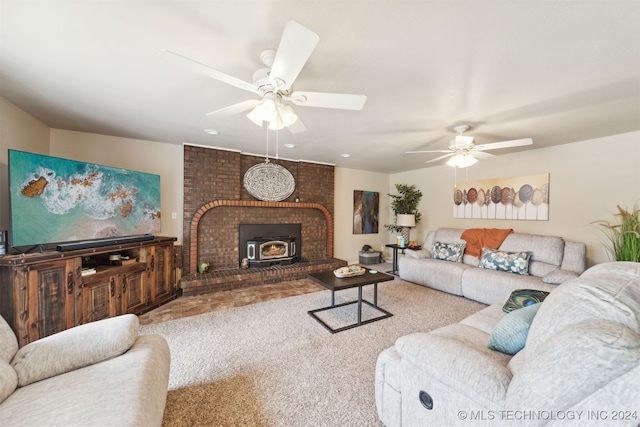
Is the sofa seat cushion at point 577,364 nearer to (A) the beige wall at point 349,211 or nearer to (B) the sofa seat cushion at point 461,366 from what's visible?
(B) the sofa seat cushion at point 461,366

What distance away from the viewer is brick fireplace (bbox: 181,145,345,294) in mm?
3812

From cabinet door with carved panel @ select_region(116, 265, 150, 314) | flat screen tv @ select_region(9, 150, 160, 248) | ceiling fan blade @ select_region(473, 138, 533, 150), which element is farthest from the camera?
cabinet door with carved panel @ select_region(116, 265, 150, 314)

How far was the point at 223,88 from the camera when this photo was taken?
2000 mm

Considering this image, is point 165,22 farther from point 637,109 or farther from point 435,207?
point 435,207

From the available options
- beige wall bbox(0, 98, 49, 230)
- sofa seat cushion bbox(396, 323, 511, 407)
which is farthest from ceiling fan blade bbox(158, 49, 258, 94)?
beige wall bbox(0, 98, 49, 230)

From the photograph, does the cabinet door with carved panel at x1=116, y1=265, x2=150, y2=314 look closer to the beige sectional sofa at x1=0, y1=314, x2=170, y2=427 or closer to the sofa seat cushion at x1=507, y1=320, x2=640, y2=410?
the beige sectional sofa at x1=0, y1=314, x2=170, y2=427

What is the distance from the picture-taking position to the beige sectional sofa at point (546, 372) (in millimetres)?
661

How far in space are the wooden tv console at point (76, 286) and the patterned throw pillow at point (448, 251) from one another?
4.33m

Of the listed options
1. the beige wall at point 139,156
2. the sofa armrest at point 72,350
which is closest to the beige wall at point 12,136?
the beige wall at point 139,156

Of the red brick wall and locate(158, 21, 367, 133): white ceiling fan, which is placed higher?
locate(158, 21, 367, 133): white ceiling fan

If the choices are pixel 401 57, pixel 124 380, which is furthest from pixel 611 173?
pixel 124 380

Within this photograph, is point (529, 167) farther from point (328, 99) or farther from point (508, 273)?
point (328, 99)

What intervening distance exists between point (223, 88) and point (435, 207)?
4.78 meters

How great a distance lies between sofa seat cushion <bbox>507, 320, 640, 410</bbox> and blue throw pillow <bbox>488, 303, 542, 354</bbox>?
56cm
